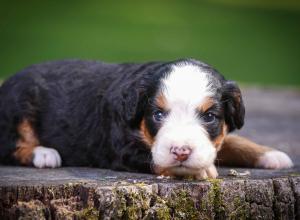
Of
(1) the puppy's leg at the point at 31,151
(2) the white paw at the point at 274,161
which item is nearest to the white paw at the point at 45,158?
(1) the puppy's leg at the point at 31,151

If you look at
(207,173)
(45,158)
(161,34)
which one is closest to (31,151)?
(45,158)

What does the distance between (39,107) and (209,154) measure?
2268 millimetres

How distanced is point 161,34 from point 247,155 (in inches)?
624

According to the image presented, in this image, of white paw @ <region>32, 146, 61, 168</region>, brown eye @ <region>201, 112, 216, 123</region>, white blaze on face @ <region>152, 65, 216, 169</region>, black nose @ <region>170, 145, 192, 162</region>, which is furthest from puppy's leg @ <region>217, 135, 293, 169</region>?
white paw @ <region>32, 146, 61, 168</region>

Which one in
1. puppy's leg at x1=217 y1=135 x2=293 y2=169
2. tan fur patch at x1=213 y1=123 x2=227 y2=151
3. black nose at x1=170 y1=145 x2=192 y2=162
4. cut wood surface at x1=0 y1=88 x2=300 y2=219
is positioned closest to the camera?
cut wood surface at x1=0 y1=88 x2=300 y2=219

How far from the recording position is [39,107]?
791cm

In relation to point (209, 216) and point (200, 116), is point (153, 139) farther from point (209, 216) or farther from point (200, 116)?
point (209, 216)

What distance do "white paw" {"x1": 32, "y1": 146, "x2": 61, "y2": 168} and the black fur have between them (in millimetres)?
161

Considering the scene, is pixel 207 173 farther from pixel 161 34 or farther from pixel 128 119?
pixel 161 34

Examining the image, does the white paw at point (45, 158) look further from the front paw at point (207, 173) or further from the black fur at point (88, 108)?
the front paw at point (207, 173)

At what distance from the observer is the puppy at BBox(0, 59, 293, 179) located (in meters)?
6.31

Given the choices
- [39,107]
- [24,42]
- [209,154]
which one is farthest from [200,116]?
[24,42]

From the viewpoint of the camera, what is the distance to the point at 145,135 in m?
6.71

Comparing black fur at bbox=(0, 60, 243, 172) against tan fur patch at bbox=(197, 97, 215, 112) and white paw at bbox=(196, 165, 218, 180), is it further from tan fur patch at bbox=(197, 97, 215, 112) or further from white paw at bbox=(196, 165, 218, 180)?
white paw at bbox=(196, 165, 218, 180)
